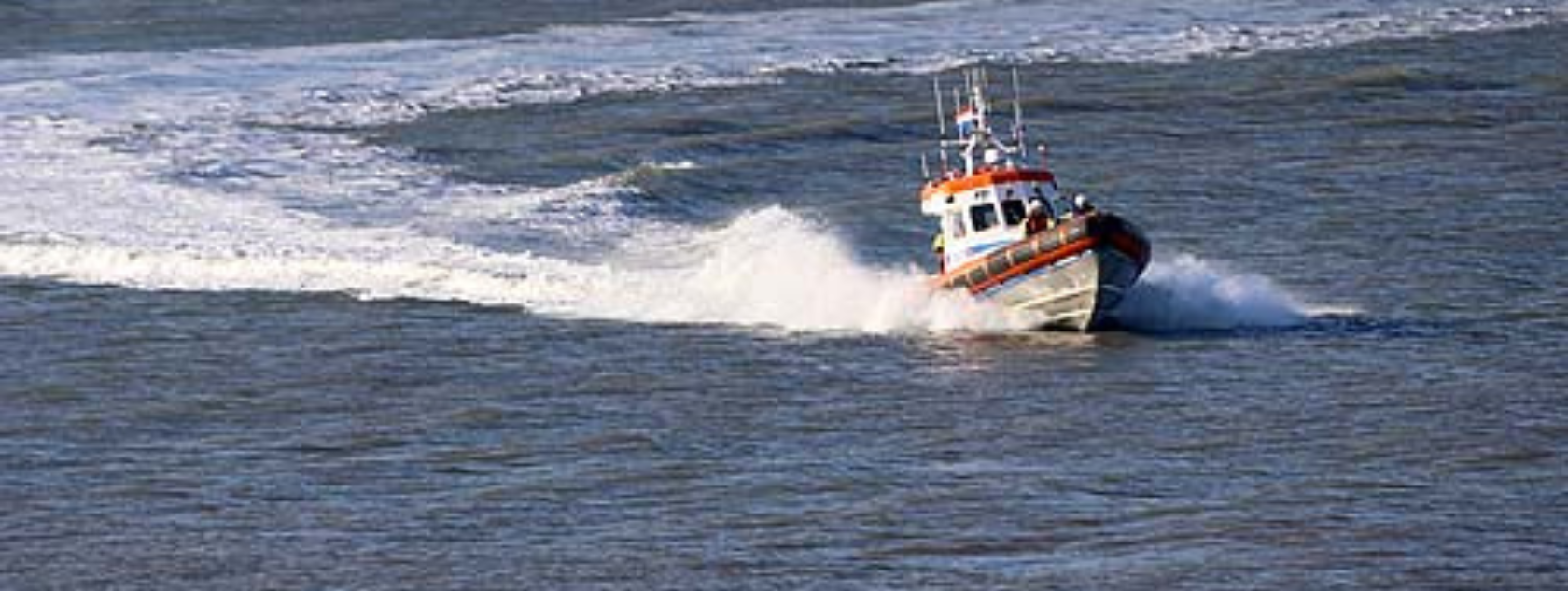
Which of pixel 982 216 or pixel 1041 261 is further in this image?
pixel 982 216

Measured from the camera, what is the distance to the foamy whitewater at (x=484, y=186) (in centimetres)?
3450

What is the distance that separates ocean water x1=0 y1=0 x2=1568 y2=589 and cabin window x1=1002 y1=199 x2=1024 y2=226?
95 centimetres

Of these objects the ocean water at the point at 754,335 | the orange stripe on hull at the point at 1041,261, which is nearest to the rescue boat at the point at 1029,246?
the orange stripe on hull at the point at 1041,261

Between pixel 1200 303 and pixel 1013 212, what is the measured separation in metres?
1.88

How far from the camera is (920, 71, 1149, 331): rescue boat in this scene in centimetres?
3216

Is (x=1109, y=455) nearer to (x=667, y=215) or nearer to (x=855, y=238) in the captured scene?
(x=855, y=238)

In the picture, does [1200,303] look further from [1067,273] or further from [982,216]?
[982,216]

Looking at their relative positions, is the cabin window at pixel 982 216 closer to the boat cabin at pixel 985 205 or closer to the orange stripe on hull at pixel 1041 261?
the boat cabin at pixel 985 205

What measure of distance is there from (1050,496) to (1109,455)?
1574 mm

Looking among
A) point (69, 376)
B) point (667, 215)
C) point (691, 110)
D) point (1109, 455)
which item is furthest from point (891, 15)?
point (1109, 455)

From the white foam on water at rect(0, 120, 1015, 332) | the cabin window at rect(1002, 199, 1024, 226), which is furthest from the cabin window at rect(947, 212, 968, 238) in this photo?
the white foam on water at rect(0, 120, 1015, 332)

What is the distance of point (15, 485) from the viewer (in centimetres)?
2675

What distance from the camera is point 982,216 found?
3341 centimetres

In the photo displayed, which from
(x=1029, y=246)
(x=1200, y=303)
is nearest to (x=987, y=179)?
(x=1029, y=246)
